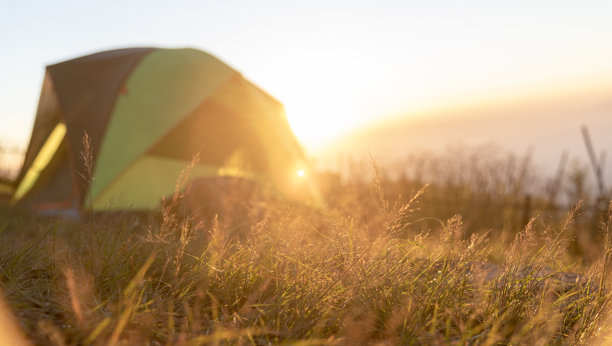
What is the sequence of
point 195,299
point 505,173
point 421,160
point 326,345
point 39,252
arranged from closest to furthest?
point 326,345, point 195,299, point 39,252, point 505,173, point 421,160

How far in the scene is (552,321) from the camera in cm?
158

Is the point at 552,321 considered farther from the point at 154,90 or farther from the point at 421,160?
the point at 421,160

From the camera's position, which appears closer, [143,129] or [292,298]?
[292,298]

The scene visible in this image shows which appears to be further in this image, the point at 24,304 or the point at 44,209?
the point at 44,209

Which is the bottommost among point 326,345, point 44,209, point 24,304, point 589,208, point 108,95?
point 589,208

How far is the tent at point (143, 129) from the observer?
4.59 meters

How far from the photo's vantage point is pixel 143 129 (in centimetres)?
477

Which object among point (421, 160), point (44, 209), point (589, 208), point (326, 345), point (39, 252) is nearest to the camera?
point (326, 345)

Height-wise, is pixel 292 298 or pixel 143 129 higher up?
pixel 143 129

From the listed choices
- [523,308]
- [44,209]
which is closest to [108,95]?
[44,209]

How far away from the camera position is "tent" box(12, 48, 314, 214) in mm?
4586

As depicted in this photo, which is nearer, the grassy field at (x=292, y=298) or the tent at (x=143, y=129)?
the grassy field at (x=292, y=298)

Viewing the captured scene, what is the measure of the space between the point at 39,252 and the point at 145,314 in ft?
2.69

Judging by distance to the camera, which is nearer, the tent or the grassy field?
the grassy field
